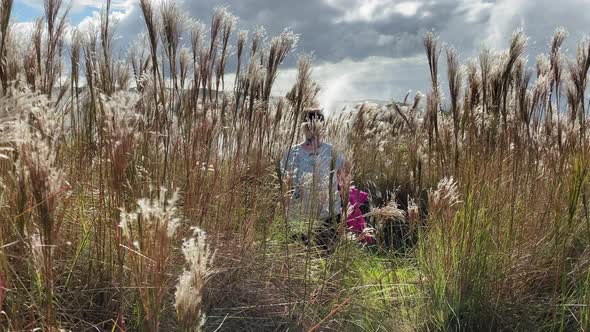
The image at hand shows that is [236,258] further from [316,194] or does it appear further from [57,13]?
[57,13]

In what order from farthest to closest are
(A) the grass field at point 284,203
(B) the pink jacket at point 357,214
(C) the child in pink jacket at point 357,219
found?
(B) the pink jacket at point 357,214, (C) the child in pink jacket at point 357,219, (A) the grass field at point 284,203

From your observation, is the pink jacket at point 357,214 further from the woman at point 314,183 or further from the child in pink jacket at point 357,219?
the woman at point 314,183

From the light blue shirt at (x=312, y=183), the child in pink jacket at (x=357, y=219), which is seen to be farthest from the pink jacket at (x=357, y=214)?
the light blue shirt at (x=312, y=183)

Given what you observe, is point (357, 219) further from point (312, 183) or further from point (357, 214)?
point (312, 183)

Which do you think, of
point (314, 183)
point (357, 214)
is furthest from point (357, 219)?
point (314, 183)

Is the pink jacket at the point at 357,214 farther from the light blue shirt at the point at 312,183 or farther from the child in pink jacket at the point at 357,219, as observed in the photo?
the light blue shirt at the point at 312,183

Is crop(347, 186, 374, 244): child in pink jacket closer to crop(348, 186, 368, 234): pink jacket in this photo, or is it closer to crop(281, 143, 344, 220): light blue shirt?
crop(348, 186, 368, 234): pink jacket

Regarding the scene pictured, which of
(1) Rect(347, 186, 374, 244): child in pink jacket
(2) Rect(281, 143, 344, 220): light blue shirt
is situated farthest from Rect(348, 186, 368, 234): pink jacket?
(2) Rect(281, 143, 344, 220): light blue shirt

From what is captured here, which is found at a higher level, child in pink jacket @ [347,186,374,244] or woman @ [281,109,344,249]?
woman @ [281,109,344,249]

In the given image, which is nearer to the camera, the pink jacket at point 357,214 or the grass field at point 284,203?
the grass field at point 284,203

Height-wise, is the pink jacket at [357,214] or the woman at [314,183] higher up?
the woman at [314,183]

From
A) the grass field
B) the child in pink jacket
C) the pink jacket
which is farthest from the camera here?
the pink jacket

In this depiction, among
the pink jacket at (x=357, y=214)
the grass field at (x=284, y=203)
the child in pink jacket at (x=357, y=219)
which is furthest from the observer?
the pink jacket at (x=357, y=214)

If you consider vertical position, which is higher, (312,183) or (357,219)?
(312,183)
